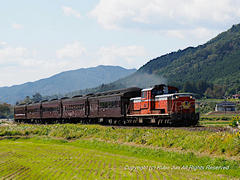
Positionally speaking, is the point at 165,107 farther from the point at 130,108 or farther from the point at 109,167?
the point at 109,167

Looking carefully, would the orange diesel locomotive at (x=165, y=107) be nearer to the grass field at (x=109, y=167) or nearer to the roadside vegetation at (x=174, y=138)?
the roadside vegetation at (x=174, y=138)

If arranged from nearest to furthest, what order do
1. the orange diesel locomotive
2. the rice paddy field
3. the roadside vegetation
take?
the rice paddy field
the roadside vegetation
the orange diesel locomotive

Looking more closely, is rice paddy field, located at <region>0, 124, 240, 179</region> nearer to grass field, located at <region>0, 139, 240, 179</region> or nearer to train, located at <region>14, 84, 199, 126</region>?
grass field, located at <region>0, 139, 240, 179</region>

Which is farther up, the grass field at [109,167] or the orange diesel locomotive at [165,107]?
the orange diesel locomotive at [165,107]

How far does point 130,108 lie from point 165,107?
7.66 m

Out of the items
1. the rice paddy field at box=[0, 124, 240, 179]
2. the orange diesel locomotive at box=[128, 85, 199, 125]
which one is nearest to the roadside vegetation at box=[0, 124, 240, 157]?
the rice paddy field at box=[0, 124, 240, 179]

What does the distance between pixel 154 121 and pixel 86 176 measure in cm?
2187

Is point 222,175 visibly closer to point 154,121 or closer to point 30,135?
point 154,121

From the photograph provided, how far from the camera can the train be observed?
34.4 m

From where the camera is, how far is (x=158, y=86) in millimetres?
37594

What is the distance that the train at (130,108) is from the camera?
3441 cm

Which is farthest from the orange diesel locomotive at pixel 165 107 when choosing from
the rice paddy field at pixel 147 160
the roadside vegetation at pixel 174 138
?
the rice paddy field at pixel 147 160

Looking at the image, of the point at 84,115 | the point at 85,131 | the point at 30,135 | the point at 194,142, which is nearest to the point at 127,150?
the point at 194,142

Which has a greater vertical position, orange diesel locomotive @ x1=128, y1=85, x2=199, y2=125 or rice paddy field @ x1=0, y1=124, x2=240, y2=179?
orange diesel locomotive @ x1=128, y1=85, x2=199, y2=125
